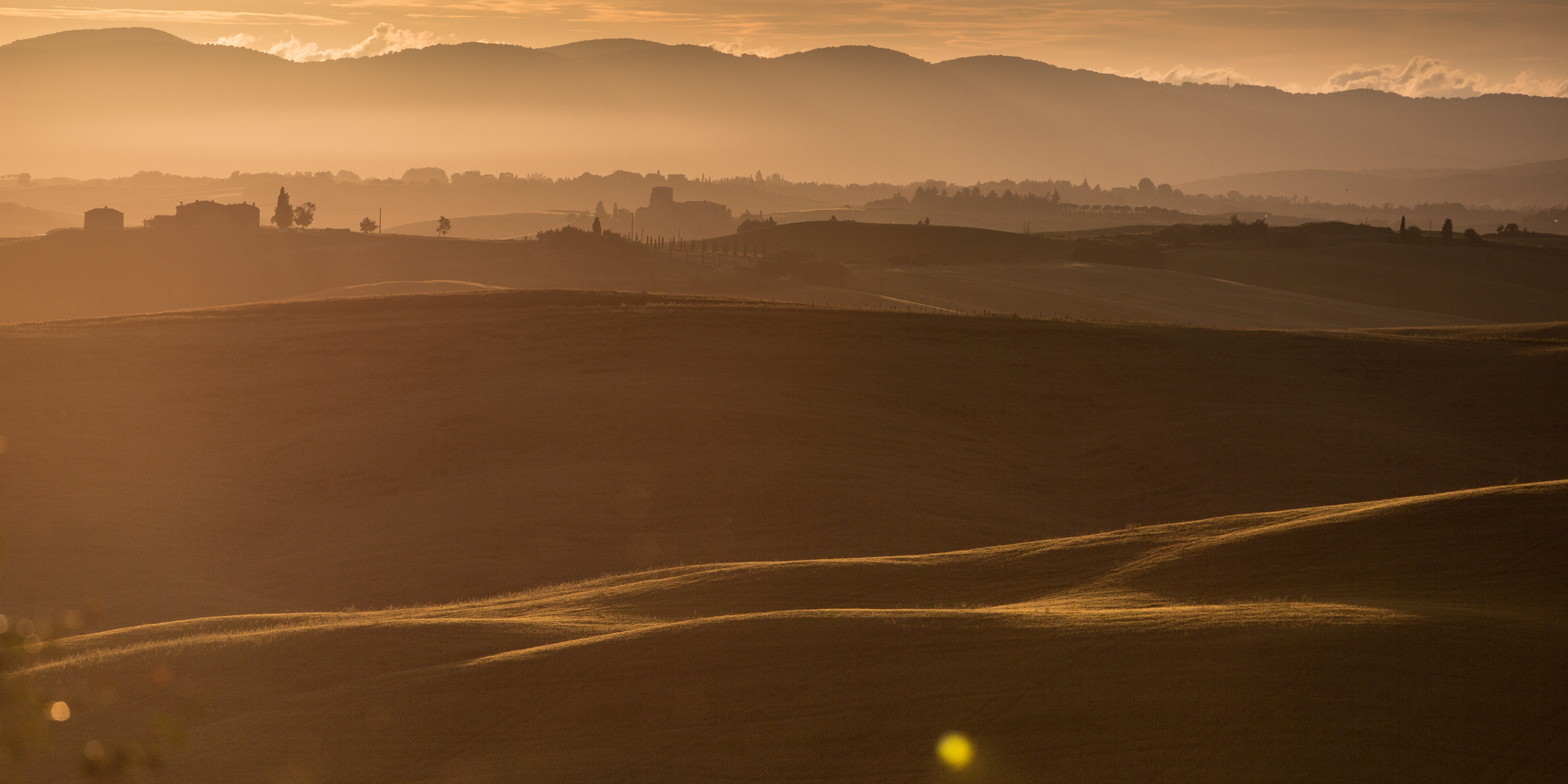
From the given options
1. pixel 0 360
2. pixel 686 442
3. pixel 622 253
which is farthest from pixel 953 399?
pixel 622 253

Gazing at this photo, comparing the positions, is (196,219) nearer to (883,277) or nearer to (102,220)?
(102,220)

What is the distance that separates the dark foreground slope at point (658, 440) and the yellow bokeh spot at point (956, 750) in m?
17.3

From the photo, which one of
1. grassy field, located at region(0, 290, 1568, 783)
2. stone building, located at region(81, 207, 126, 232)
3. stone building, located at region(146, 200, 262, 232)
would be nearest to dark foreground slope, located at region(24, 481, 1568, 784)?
grassy field, located at region(0, 290, 1568, 783)

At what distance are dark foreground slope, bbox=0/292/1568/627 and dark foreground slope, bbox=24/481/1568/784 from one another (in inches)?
384

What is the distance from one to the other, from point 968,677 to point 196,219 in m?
147

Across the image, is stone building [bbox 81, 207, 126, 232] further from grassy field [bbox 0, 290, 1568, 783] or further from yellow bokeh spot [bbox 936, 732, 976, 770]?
yellow bokeh spot [bbox 936, 732, 976, 770]

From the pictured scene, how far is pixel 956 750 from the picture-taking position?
1463 centimetres

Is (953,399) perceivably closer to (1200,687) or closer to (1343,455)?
(1343,455)

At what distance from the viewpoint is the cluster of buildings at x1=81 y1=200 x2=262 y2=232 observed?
144000 mm

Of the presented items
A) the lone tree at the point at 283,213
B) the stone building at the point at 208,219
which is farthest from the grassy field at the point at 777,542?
the lone tree at the point at 283,213

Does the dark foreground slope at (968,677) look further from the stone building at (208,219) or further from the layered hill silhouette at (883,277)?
the stone building at (208,219)

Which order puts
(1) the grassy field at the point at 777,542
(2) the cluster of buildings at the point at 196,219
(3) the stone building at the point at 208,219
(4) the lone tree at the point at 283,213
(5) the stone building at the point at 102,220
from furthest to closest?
1. (4) the lone tree at the point at 283,213
2. (5) the stone building at the point at 102,220
3. (2) the cluster of buildings at the point at 196,219
4. (3) the stone building at the point at 208,219
5. (1) the grassy field at the point at 777,542

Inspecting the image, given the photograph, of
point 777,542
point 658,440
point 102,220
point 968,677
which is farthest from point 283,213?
point 968,677

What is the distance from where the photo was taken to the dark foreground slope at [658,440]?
109ft
